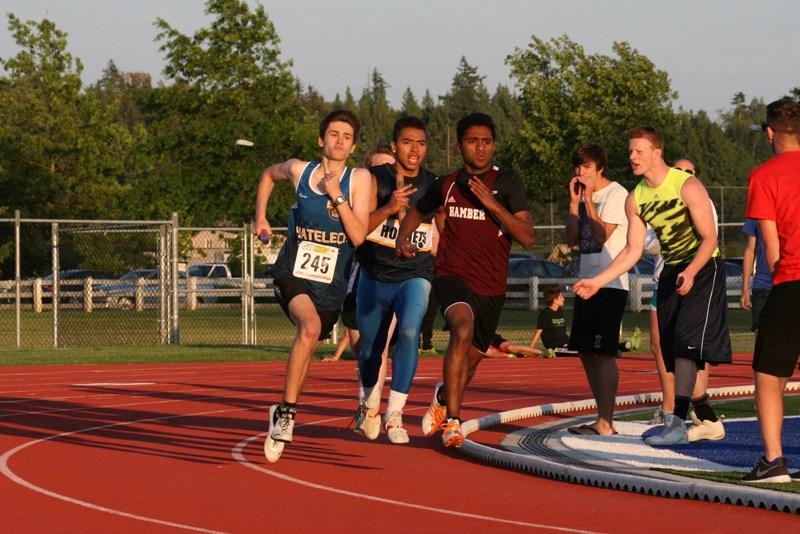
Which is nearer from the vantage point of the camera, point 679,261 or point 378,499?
point 378,499

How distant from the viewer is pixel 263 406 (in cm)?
1420

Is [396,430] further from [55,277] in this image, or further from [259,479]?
[55,277]

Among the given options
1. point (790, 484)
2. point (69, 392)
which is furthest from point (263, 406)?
point (790, 484)

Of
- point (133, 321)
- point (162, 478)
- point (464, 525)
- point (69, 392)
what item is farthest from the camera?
point (133, 321)

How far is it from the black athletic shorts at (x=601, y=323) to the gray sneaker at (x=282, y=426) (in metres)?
2.46

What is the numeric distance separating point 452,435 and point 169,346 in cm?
1622

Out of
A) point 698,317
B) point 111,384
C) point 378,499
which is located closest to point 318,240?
point 378,499

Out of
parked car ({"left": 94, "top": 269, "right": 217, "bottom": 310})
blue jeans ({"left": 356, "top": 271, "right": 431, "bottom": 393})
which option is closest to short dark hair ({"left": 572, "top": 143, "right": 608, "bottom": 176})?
blue jeans ({"left": 356, "top": 271, "right": 431, "bottom": 393})

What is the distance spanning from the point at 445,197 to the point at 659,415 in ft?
9.13

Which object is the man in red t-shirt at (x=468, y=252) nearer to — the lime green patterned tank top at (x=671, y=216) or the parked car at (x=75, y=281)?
the lime green patterned tank top at (x=671, y=216)

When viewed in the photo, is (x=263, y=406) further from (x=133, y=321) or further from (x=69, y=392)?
(x=133, y=321)

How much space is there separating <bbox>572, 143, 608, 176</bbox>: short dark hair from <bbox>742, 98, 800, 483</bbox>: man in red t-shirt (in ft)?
8.85

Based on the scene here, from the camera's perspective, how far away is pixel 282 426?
9133 mm

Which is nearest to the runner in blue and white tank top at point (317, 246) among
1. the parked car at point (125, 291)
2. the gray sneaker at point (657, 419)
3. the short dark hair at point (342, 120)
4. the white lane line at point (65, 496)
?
the short dark hair at point (342, 120)
